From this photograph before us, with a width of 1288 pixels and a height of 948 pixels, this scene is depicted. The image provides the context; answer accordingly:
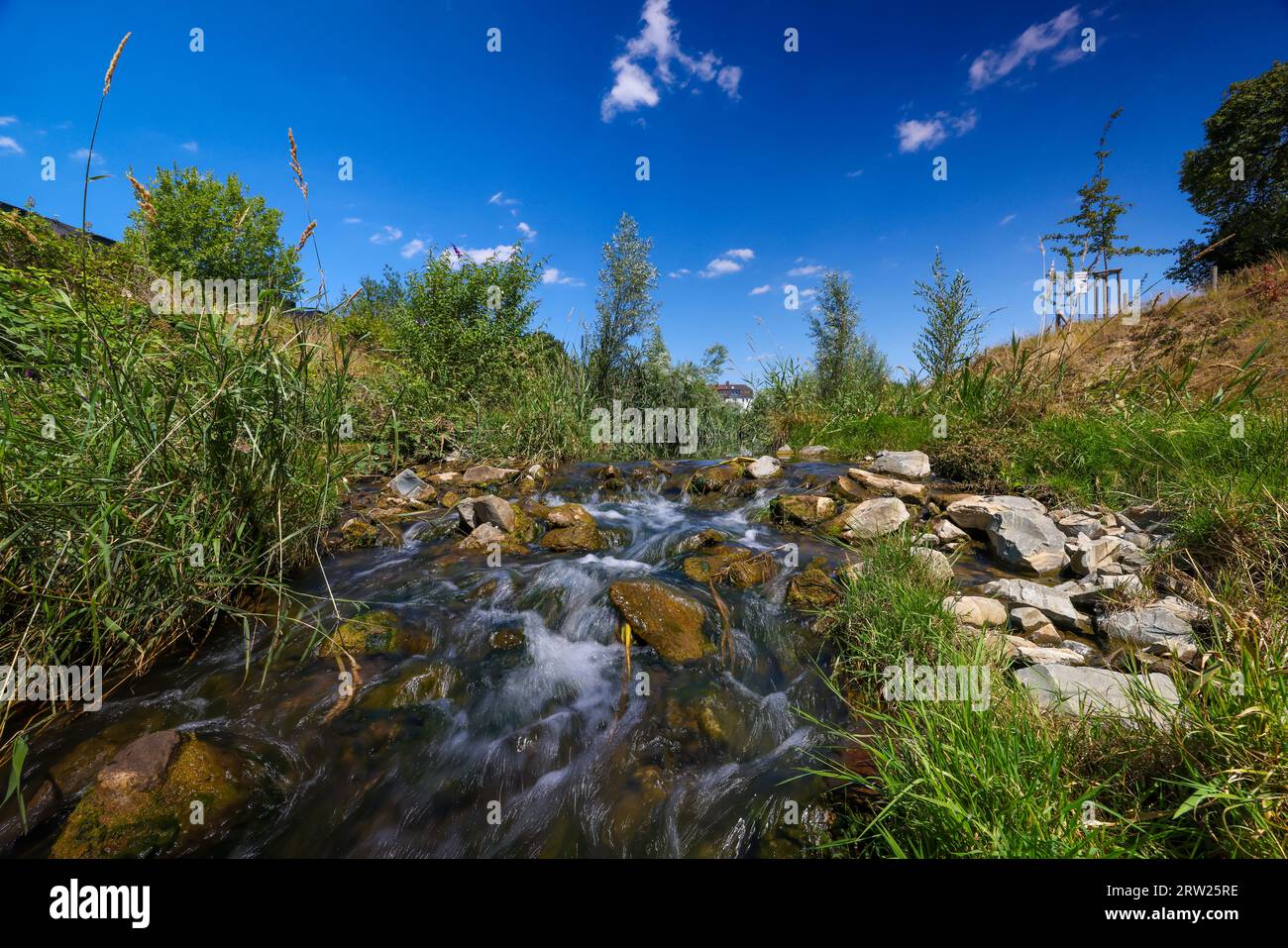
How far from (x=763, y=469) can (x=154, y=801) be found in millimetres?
7223

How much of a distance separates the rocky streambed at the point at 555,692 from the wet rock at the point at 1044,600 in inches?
0.6

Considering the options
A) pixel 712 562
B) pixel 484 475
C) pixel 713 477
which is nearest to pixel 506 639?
pixel 712 562

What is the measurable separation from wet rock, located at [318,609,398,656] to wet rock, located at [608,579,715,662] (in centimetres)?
174

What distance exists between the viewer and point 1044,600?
3197 millimetres

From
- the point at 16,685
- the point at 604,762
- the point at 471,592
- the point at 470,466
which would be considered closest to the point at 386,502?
the point at 470,466

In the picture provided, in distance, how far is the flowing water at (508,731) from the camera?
81.7 inches

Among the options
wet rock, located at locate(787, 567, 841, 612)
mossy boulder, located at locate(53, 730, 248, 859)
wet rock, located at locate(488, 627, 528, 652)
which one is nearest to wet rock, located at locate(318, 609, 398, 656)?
wet rock, located at locate(488, 627, 528, 652)

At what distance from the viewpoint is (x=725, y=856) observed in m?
1.92

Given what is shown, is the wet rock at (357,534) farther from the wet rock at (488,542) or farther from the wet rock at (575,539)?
the wet rock at (575,539)

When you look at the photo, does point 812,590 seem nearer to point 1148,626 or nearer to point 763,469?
point 1148,626

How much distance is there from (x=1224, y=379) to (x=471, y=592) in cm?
1135

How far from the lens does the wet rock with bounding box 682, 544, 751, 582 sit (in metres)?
4.23

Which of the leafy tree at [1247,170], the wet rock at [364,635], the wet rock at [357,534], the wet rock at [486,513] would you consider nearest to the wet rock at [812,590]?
the wet rock at [364,635]
